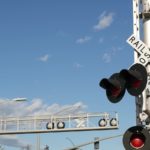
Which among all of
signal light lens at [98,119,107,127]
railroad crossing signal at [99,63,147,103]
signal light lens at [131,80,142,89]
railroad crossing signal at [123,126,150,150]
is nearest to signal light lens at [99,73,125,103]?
railroad crossing signal at [99,63,147,103]

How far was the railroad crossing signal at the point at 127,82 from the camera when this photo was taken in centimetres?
753

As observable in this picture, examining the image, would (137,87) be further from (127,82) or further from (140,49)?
(140,49)

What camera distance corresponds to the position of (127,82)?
7629 millimetres

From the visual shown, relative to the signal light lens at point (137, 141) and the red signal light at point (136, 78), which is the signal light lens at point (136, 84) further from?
the signal light lens at point (137, 141)

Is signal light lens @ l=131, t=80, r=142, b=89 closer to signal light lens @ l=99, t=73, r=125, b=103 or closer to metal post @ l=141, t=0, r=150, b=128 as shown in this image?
signal light lens @ l=99, t=73, r=125, b=103

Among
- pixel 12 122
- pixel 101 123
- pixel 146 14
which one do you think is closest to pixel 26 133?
pixel 12 122

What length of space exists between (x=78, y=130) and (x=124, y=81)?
129 ft

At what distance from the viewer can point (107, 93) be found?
7.78 m

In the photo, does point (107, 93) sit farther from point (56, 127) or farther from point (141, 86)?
point (56, 127)

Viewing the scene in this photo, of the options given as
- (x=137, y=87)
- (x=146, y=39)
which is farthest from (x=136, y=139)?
(x=146, y=39)

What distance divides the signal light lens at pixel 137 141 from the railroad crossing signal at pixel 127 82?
1.98ft

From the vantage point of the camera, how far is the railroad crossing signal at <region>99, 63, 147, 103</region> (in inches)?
297

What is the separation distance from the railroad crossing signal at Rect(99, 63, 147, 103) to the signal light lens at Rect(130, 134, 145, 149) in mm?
604

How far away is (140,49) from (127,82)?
0.82m
